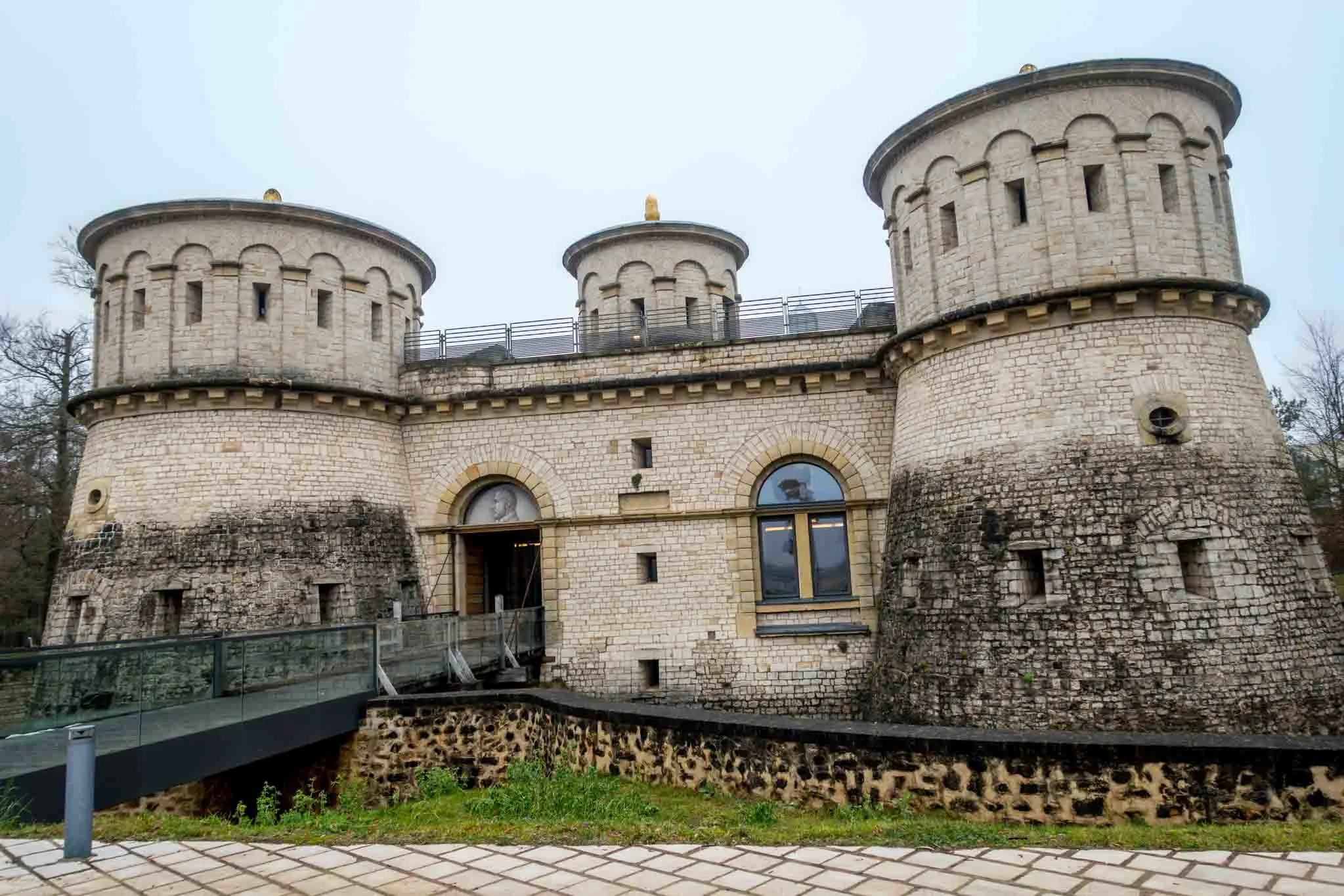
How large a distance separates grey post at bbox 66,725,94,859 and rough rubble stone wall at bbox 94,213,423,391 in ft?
38.1

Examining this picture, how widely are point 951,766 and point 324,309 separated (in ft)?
47.2

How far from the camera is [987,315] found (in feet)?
43.7

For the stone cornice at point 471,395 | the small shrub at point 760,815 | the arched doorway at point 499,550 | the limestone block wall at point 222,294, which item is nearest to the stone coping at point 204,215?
the limestone block wall at point 222,294

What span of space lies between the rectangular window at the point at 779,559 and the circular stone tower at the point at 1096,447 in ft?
7.78

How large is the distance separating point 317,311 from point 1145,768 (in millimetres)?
15552

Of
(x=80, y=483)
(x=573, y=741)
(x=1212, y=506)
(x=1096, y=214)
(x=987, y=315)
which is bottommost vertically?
(x=573, y=741)

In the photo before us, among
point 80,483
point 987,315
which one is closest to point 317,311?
point 80,483

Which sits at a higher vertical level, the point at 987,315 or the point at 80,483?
the point at 987,315

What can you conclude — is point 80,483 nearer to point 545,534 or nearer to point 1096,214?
point 545,534

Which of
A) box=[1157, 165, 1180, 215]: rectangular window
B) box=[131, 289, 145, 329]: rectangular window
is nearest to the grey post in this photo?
box=[131, 289, 145, 329]: rectangular window

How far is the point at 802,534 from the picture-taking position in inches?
659

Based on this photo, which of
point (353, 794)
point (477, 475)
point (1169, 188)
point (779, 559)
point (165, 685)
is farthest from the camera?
point (477, 475)

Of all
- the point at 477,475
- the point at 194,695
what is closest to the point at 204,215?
the point at 477,475

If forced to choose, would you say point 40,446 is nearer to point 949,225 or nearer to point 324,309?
point 324,309
